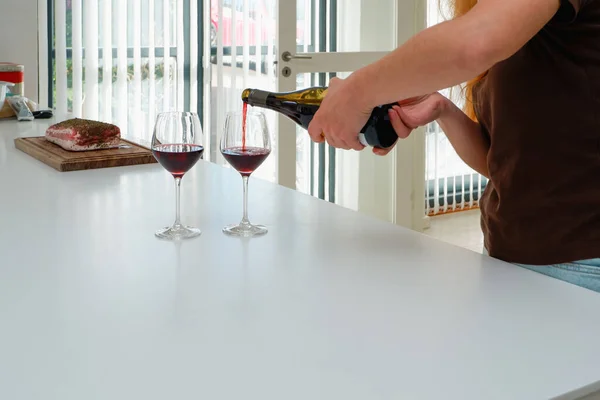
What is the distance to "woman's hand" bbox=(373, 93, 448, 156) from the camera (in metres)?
1.23

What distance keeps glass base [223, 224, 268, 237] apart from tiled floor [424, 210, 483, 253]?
3214 mm

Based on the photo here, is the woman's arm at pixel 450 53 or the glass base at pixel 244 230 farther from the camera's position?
the glass base at pixel 244 230

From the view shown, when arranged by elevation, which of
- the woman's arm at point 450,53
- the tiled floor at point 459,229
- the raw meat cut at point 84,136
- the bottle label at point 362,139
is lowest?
the tiled floor at point 459,229

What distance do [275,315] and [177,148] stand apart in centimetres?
40

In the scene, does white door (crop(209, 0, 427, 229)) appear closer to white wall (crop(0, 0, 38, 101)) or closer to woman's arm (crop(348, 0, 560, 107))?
white wall (crop(0, 0, 38, 101))

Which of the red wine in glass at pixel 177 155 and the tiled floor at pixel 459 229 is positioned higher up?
the red wine in glass at pixel 177 155

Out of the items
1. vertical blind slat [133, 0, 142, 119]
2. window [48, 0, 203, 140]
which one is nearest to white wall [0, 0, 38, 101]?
window [48, 0, 203, 140]

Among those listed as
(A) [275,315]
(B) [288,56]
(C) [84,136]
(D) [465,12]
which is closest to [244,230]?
(A) [275,315]

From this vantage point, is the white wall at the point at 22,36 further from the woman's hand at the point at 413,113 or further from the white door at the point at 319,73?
the woman's hand at the point at 413,113

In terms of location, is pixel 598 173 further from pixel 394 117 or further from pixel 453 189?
pixel 453 189

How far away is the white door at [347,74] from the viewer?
3.53 meters

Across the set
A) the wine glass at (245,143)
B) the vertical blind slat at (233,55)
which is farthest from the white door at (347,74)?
the wine glass at (245,143)

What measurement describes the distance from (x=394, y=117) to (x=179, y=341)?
65 cm

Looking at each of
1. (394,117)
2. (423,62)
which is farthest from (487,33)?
(394,117)
